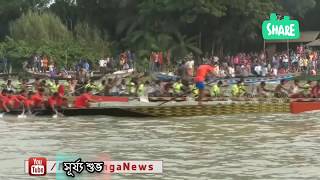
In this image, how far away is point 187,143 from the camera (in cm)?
1591

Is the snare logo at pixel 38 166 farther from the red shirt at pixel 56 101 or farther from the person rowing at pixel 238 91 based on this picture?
the person rowing at pixel 238 91

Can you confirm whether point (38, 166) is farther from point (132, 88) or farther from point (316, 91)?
point (132, 88)

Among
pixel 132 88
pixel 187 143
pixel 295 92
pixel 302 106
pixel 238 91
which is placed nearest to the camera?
pixel 187 143

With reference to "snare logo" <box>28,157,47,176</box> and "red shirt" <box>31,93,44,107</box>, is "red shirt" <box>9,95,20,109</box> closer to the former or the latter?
"red shirt" <box>31,93,44,107</box>

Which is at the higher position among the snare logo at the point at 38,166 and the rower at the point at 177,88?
the rower at the point at 177,88

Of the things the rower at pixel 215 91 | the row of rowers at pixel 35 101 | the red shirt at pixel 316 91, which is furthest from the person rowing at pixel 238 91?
the row of rowers at pixel 35 101

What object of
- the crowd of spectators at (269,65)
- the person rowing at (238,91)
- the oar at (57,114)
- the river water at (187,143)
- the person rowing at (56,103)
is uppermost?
the crowd of spectators at (269,65)

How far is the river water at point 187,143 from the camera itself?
12648mm

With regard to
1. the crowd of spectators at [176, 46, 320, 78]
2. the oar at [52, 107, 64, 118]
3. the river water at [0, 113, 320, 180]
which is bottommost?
the river water at [0, 113, 320, 180]

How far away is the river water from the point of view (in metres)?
12.6

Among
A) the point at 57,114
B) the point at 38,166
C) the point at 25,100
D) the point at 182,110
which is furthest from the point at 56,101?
the point at 38,166

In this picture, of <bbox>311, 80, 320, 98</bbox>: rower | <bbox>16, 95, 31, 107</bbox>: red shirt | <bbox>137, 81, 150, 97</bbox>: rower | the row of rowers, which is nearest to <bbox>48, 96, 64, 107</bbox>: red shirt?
the row of rowers

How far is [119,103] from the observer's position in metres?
23.5

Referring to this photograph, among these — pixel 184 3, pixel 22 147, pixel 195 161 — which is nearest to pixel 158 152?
pixel 195 161
